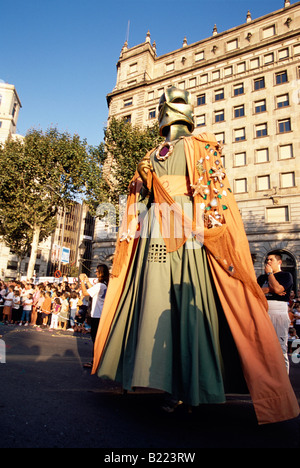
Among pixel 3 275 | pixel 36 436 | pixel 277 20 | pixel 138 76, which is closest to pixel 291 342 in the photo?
pixel 36 436

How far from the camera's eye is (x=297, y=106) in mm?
23781

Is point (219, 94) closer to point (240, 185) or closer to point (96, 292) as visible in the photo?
point (240, 185)

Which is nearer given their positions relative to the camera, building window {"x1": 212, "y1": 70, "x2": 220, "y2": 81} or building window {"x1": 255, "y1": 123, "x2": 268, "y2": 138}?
building window {"x1": 255, "y1": 123, "x2": 268, "y2": 138}

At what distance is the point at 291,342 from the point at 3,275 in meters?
51.0

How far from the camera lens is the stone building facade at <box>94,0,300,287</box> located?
74.8ft

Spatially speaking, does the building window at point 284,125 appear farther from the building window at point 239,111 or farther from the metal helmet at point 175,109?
the metal helmet at point 175,109

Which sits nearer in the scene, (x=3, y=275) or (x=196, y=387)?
(x=196, y=387)

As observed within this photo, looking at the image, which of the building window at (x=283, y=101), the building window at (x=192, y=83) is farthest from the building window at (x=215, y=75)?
the building window at (x=283, y=101)

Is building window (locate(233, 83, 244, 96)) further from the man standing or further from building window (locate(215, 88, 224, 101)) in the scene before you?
the man standing

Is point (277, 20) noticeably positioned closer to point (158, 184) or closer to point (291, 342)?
point (291, 342)

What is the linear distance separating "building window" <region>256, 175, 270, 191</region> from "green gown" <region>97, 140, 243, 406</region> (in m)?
23.0

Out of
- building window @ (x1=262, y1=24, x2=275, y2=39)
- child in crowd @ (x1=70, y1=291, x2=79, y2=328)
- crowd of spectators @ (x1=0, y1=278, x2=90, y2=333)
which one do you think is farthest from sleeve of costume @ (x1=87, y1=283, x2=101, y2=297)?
building window @ (x1=262, y1=24, x2=275, y2=39)

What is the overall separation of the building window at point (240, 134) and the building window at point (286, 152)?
11.5ft

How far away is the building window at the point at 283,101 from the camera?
24.5 m
